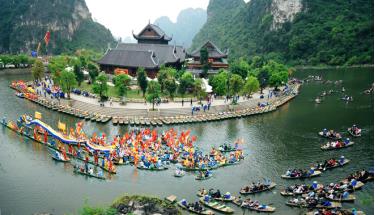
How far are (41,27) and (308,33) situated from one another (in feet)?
334

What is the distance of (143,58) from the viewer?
245 feet

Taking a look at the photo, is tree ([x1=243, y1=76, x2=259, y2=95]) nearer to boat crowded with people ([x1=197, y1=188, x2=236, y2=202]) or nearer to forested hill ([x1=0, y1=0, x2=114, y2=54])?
boat crowded with people ([x1=197, y1=188, x2=236, y2=202])

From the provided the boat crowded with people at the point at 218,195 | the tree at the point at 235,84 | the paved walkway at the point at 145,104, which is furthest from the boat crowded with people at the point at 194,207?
the tree at the point at 235,84

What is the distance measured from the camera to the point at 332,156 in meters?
42.8

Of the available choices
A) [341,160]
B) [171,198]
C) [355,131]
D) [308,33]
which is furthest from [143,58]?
[308,33]

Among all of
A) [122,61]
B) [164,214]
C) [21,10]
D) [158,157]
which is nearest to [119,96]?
[122,61]

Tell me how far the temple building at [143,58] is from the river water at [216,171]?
18.6 m

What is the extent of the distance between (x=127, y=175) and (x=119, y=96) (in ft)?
85.7

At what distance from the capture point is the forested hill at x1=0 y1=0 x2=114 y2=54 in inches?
6299

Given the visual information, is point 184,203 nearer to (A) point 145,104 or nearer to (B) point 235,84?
(A) point 145,104

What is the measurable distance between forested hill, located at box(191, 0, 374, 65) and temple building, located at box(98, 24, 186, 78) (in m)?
54.5

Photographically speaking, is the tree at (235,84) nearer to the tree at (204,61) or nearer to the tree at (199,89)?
the tree at (199,89)

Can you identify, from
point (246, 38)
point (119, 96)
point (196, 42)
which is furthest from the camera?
point (196, 42)

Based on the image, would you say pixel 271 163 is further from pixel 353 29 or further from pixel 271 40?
pixel 271 40
